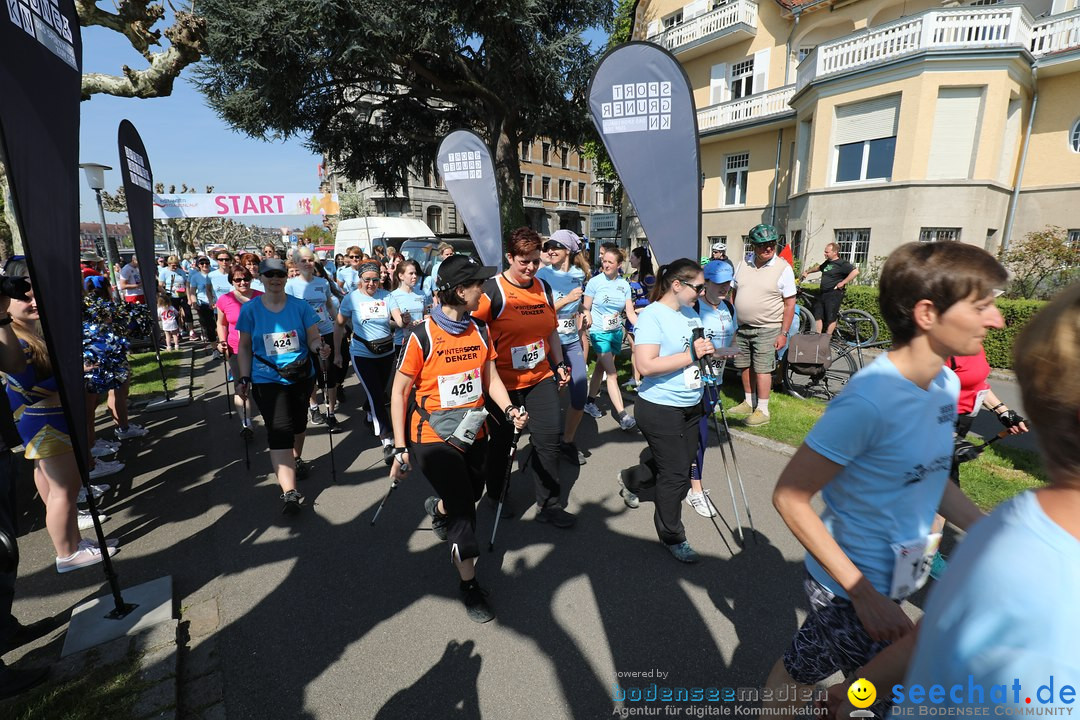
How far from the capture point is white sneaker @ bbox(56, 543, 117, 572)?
345 cm

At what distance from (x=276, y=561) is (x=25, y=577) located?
166 cm

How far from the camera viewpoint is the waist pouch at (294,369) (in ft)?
13.2

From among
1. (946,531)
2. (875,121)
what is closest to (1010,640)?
(946,531)

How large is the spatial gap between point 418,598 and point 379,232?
19.0 meters

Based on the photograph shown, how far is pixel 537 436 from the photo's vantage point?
3697mm

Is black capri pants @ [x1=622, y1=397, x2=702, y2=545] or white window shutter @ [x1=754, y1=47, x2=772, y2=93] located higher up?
white window shutter @ [x1=754, y1=47, x2=772, y2=93]

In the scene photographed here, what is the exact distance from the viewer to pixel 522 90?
15.0 meters

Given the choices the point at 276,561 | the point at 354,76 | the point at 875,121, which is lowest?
the point at 276,561

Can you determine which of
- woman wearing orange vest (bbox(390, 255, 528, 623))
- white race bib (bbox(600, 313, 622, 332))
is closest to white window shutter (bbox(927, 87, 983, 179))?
white race bib (bbox(600, 313, 622, 332))

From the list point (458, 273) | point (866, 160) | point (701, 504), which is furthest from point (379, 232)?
point (701, 504)

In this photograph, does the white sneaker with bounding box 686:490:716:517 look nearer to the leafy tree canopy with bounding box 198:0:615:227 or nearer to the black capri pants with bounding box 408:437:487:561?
the black capri pants with bounding box 408:437:487:561

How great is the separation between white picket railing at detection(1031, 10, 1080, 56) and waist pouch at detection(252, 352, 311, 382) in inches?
807

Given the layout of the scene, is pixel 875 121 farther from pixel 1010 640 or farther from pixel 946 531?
pixel 1010 640

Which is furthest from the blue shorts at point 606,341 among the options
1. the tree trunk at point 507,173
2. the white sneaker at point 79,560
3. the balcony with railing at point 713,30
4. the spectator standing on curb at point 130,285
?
the balcony with railing at point 713,30
